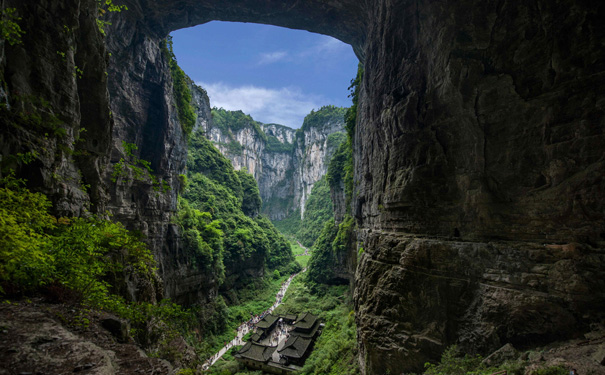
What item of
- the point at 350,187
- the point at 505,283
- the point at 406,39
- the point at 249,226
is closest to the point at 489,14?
the point at 406,39

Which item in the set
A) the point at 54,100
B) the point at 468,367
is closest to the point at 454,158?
the point at 468,367

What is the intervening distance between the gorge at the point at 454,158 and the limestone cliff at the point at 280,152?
67.5m

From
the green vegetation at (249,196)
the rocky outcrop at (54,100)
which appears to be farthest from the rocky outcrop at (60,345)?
the green vegetation at (249,196)

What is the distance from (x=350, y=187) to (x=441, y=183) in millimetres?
16078

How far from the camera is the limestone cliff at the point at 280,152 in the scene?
267 ft

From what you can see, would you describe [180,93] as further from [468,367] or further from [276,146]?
[276,146]

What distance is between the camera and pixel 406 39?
11.8 meters

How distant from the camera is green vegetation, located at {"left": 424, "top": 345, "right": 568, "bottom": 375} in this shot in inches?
205

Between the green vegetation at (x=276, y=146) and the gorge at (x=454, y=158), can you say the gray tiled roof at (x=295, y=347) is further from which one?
the green vegetation at (x=276, y=146)

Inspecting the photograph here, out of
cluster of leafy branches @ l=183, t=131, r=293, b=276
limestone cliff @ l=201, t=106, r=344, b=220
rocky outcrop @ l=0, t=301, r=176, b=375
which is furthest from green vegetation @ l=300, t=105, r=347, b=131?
rocky outcrop @ l=0, t=301, r=176, b=375

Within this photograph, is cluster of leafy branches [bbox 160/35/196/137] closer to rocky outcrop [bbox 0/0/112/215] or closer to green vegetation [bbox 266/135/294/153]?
rocky outcrop [bbox 0/0/112/215]

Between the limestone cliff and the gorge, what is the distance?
67.5m

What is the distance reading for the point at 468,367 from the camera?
24.5 ft

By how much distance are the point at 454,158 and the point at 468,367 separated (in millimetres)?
7130
